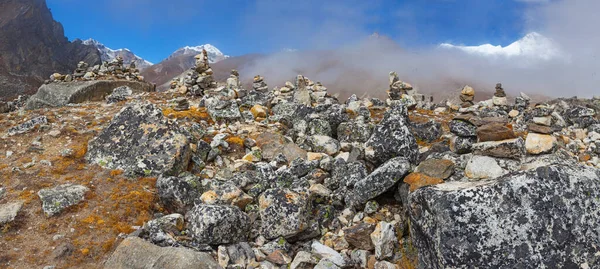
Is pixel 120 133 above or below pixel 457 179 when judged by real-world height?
above

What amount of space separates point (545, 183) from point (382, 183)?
316 cm

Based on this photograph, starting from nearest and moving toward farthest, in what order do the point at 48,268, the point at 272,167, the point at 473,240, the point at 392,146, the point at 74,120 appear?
the point at 473,240 → the point at 48,268 → the point at 392,146 → the point at 272,167 → the point at 74,120

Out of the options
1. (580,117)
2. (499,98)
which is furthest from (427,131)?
(499,98)

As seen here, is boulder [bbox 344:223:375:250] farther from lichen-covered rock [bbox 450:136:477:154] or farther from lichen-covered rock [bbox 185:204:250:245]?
lichen-covered rock [bbox 450:136:477:154]

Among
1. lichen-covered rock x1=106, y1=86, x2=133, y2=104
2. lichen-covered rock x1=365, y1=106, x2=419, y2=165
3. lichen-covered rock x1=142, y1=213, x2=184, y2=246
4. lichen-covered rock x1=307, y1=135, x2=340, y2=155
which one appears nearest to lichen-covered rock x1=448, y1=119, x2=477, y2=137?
lichen-covered rock x1=365, y1=106, x2=419, y2=165

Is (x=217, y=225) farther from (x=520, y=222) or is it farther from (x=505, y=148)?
(x=505, y=148)

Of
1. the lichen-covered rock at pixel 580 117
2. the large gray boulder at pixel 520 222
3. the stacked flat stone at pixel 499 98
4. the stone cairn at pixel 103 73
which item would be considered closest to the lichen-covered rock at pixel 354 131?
the large gray boulder at pixel 520 222

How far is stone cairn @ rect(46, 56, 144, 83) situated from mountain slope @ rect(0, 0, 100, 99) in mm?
81632

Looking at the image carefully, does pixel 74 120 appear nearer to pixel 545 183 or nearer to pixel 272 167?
pixel 272 167

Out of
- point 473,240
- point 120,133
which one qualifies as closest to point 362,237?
point 473,240

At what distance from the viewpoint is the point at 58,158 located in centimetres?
1077

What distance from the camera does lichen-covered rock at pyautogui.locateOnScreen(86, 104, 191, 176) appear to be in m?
10.1

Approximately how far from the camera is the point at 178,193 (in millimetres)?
8680

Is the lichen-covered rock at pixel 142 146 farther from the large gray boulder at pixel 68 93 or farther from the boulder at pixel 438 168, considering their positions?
the large gray boulder at pixel 68 93
